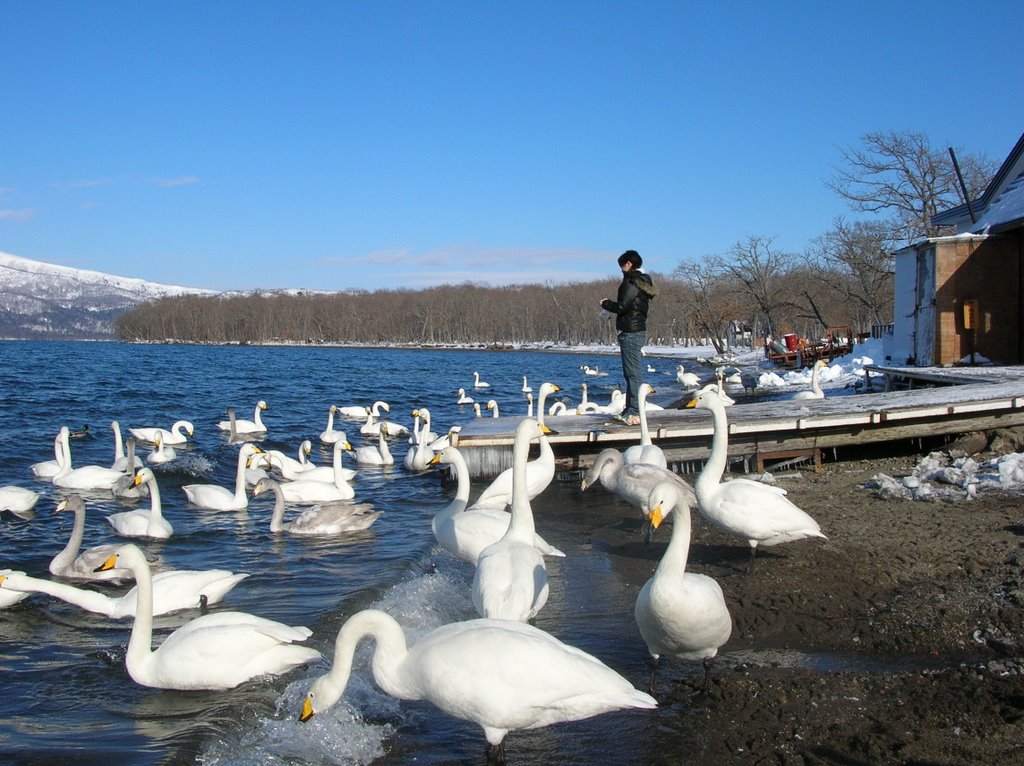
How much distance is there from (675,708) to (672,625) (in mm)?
448

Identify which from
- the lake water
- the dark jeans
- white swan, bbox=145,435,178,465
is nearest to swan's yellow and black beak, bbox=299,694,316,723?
the lake water

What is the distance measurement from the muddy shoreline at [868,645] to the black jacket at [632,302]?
11.9ft

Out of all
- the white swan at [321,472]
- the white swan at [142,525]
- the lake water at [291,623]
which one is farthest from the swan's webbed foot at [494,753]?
the white swan at [321,472]

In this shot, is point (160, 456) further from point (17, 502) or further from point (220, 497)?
point (17, 502)

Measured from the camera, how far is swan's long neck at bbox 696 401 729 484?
7.25 m

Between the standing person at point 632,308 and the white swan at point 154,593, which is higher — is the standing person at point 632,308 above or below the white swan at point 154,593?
above

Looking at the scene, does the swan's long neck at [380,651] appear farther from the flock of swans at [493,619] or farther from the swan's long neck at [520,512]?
the swan's long neck at [520,512]

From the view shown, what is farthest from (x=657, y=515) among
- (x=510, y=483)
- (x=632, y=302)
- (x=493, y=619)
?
(x=632, y=302)

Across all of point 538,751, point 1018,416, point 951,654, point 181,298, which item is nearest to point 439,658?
point 538,751

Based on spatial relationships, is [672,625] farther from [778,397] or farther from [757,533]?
[778,397]

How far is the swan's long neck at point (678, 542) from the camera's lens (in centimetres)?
496

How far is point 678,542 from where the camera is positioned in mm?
5047

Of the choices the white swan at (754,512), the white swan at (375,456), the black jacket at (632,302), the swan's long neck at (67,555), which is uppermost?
the black jacket at (632,302)

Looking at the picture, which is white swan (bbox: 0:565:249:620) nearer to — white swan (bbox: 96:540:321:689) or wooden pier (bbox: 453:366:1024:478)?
white swan (bbox: 96:540:321:689)
